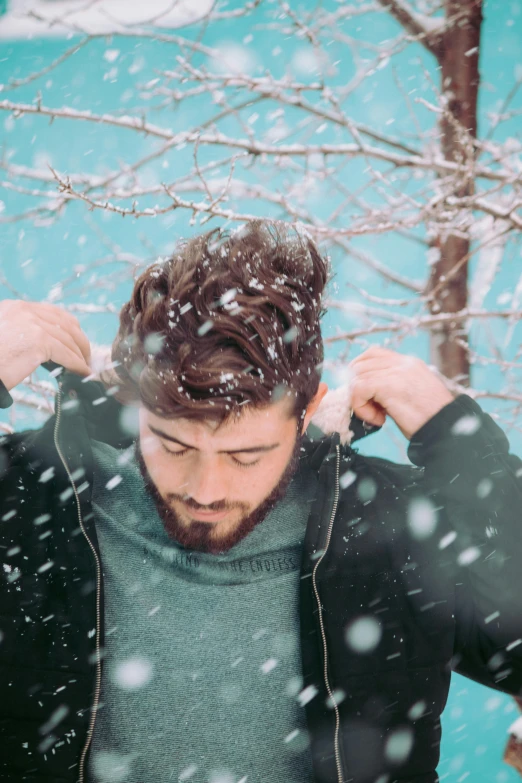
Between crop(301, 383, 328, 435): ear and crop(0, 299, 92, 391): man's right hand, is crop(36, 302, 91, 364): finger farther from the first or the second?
crop(301, 383, 328, 435): ear

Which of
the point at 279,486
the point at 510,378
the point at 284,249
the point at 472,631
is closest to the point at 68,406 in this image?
the point at 279,486

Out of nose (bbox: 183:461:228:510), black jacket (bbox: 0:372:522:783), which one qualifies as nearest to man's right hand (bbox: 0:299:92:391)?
black jacket (bbox: 0:372:522:783)

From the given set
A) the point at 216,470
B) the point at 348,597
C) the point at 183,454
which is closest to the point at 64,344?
the point at 183,454

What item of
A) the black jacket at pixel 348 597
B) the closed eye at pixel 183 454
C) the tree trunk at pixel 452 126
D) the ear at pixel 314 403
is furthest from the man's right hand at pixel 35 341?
the tree trunk at pixel 452 126

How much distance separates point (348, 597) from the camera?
6.95 feet

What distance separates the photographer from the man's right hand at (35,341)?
1.94m

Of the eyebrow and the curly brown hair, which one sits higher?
the curly brown hair

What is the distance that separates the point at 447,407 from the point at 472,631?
2.67 ft

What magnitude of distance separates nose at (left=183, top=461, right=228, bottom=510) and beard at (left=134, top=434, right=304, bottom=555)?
0.14ft

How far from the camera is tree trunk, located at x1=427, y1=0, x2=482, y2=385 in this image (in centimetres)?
430

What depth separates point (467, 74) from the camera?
438 centimetres

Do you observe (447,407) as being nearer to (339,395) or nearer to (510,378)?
(339,395)

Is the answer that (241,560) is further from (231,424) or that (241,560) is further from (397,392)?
(397,392)

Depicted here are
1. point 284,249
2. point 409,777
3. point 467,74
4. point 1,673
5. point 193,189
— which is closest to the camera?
point 1,673
